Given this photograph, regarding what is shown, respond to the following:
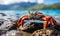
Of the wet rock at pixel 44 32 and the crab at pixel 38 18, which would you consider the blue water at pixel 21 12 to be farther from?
the wet rock at pixel 44 32

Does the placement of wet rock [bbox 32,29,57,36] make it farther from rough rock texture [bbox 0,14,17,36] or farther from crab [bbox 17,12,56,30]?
rough rock texture [bbox 0,14,17,36]

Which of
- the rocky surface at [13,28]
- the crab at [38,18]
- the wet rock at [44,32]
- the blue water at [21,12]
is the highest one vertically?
the blue water at [21,12]

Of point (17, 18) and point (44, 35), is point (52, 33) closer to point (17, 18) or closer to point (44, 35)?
point (44, 35)

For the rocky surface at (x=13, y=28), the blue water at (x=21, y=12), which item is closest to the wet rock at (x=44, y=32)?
the rocky surface at (x=13, y=28)

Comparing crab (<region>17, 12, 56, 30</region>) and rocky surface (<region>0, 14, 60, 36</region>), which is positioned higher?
crab (<region>17, 12, 56, 30</region>)

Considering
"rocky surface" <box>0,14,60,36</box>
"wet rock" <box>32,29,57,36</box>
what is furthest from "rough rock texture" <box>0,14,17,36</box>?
"wet rock" <box>32,29,57,36</box>

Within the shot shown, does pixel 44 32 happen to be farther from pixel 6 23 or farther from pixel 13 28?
pixel 6 23

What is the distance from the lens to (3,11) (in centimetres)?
194

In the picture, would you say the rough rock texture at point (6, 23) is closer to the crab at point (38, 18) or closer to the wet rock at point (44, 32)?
the crab at point (38, 18)

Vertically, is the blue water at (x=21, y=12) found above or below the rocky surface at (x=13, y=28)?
above

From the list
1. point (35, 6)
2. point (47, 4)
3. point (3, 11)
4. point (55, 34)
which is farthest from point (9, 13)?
point (55, 34)

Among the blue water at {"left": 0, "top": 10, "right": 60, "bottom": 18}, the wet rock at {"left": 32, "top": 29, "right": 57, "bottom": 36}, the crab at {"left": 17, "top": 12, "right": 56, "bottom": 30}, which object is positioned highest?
the blue water at {"left": 0, "top": 10, "right": 60, "bottom": 18}

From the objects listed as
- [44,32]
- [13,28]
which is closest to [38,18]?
[44,32]

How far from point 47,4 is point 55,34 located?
439mm
